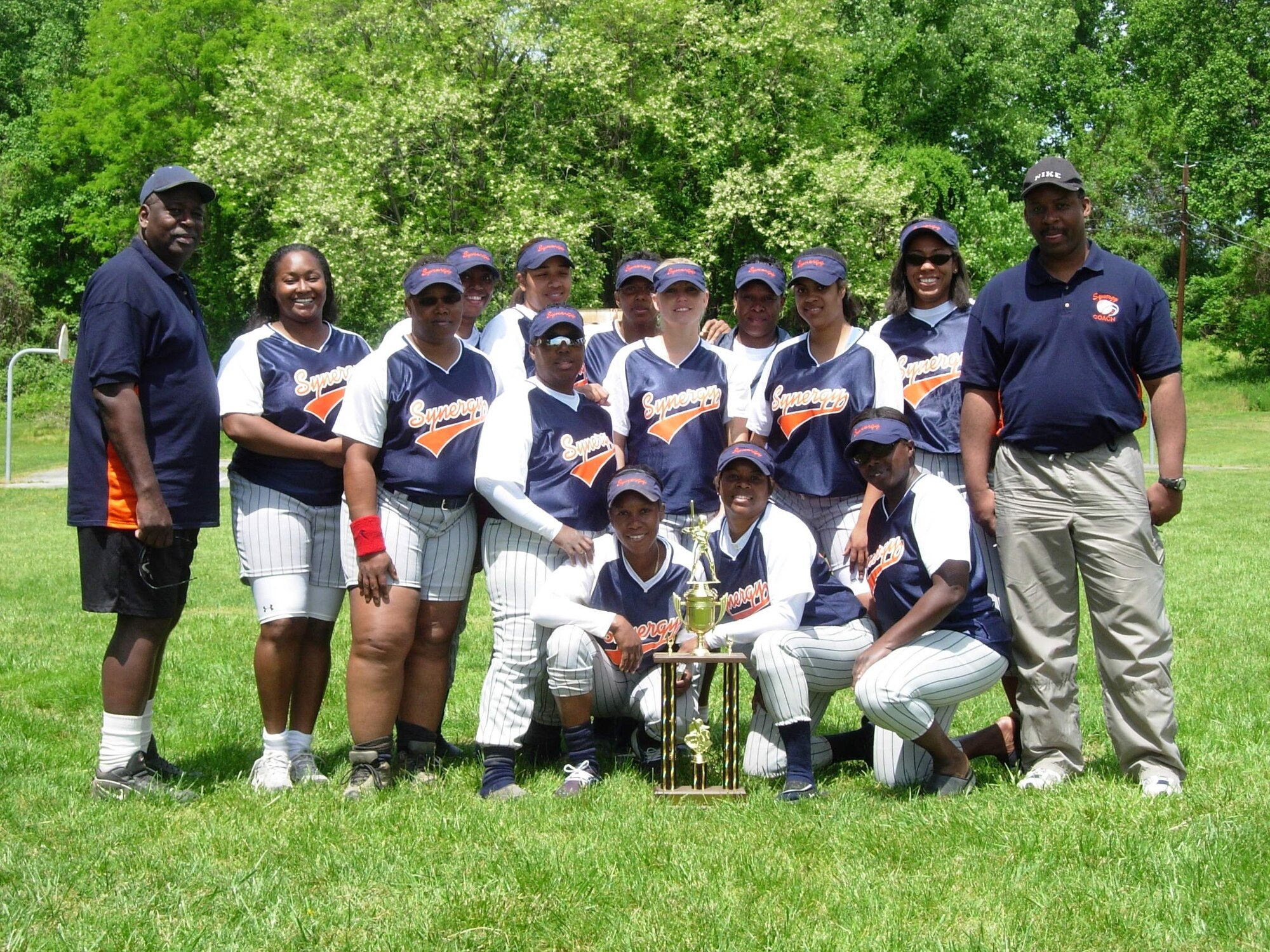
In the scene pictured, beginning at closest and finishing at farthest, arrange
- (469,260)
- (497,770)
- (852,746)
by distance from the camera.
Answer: (497,770)
(852,746)
(469,260)

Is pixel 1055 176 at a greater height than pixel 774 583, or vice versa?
pixel 1055 176

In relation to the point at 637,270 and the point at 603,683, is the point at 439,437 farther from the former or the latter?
the point at 637,270

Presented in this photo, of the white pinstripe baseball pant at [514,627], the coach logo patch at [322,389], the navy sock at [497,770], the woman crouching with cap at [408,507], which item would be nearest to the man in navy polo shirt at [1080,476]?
the white pinstripe baseball pant at [514,627]

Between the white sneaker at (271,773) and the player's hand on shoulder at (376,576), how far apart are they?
85cm

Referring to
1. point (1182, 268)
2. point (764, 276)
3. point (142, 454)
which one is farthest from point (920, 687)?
point (1182, 268)

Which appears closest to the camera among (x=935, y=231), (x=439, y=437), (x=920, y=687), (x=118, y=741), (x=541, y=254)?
(x=920, y=687)

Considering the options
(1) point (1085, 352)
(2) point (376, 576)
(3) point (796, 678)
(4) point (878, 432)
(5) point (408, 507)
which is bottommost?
(3) point (796, 678)

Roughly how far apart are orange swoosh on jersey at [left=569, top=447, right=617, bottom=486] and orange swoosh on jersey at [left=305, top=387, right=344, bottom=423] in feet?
3.42

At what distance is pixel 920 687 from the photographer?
473 centimetres

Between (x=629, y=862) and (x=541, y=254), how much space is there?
3276 millimetres

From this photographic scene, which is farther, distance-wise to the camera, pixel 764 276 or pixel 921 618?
pixel 764 276

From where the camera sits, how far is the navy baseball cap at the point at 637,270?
20.2 ft

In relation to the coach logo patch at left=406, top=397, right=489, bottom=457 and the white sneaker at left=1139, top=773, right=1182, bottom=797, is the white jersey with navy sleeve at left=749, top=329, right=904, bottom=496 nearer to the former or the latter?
the coach logo patch at left=406, top=397, right=489, bottom=457

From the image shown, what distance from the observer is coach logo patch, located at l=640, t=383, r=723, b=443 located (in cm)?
550
